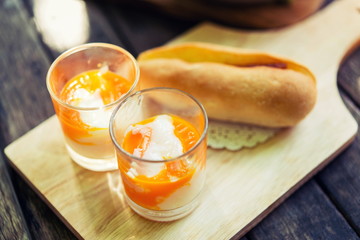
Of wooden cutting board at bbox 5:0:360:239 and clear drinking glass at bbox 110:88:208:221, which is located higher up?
clear drinking glass at bbox 110:88:208:221

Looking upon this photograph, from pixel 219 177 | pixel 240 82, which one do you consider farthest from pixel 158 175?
pixel 240 82

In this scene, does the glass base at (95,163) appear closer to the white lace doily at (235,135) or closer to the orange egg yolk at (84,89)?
the orange egg yolk at (84,89)

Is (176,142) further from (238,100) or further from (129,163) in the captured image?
(238,100)

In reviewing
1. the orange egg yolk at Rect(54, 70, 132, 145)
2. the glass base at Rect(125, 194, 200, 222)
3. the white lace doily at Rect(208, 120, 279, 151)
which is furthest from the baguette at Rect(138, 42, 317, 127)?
the glass base at Rect(125, 194, 200, 222)

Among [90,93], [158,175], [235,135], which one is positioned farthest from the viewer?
[235,135]

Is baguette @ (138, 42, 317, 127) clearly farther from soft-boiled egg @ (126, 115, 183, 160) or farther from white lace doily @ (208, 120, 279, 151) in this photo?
soft-boiled egg @ (126, 115, 183, 160)

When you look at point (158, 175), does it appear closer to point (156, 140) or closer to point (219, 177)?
point (156, 140)
